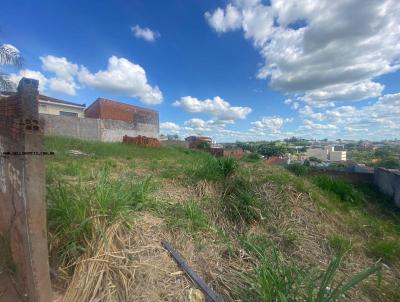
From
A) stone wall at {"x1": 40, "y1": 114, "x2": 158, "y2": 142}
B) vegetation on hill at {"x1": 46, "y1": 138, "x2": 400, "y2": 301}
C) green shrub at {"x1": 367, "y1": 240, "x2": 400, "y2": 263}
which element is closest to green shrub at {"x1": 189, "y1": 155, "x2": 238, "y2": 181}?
vegetation on hill at {"x1": 46, "y1": 138, "x2": 400, "y2": 301}

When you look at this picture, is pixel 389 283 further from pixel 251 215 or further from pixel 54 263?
pixel 54 263

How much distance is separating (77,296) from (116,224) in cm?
73

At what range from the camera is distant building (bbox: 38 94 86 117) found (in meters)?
19.5

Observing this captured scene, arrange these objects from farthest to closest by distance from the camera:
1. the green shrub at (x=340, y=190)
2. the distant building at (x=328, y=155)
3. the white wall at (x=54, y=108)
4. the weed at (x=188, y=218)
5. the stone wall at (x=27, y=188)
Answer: the distant building at (x=328, y=155), the white wall at (x=54, y=108), the green shrub at (x=340, y=190), the weed at (x=188, y=218), the stone wall at (x=27, y=188)

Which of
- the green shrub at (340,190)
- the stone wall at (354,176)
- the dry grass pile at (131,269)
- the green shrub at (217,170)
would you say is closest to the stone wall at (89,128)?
the green shrub at (217,170)

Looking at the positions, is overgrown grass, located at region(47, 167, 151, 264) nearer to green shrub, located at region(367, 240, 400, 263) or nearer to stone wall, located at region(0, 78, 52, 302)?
stone wall, located at region(0, 78, 52, 302)

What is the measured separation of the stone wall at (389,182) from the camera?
984 centimetres

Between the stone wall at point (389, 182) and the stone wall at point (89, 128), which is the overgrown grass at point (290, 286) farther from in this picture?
the stone wall at point (89, 128)

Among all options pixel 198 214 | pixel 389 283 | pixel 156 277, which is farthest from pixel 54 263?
pixel 389 283

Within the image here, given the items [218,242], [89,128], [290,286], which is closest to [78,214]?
[218,242]

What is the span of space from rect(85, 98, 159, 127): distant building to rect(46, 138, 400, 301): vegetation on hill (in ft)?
64.1

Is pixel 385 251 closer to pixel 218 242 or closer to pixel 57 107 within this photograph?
pixel 218 242

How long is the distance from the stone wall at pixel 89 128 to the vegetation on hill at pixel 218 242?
1260 cm

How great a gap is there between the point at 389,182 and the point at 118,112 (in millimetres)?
22573
